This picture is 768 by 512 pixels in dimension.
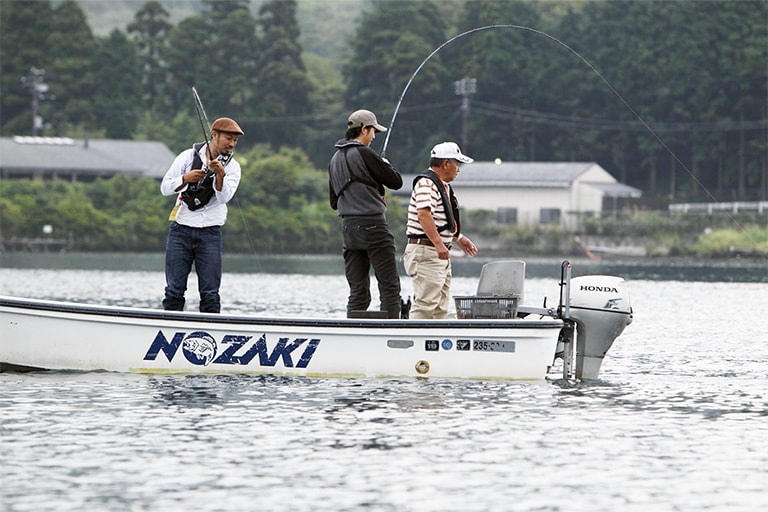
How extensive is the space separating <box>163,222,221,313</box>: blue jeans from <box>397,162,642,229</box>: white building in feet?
222

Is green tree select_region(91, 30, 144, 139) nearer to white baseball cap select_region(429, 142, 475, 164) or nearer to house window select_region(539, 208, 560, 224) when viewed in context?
house window select_region(539, 208, 560, 224)

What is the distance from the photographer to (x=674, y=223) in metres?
76.8

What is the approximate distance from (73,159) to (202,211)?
260 ft

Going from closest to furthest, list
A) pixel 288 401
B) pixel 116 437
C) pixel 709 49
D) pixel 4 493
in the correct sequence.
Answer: pixel 4 493, pixel 116 437, pixel 288 401, pixel 709 49

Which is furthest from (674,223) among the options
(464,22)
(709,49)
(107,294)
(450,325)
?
(450,325)

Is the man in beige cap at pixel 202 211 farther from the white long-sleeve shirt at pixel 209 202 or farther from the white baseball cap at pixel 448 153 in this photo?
the white baseball cap at pixel 448 153

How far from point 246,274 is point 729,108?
168 feet

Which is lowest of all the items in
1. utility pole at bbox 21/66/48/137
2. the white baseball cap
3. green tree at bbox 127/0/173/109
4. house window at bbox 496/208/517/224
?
the white baseball cap

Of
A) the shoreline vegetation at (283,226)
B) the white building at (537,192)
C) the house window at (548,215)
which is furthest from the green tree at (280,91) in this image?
the house window at (548,215)

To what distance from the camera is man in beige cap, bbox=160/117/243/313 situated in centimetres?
1287

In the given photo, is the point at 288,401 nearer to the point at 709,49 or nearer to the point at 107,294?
the point at 107,294

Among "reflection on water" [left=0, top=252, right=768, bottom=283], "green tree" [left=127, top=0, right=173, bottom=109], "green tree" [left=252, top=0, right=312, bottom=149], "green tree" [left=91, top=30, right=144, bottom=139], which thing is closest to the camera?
"reflection on water" [left=0, top=252, right=768, bottom=283]

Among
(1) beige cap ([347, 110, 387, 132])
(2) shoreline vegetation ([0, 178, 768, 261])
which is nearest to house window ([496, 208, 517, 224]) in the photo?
(2) shoreline vegetation ([0, 178, 768, 261])

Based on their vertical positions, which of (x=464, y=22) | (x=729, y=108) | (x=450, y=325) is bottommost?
(x=450, y=325)
